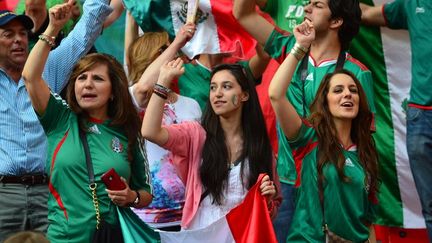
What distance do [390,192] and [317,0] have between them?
182 cm

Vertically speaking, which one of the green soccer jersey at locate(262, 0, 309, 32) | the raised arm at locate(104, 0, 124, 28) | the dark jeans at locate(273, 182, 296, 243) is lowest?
the dark jeans at locate(273, 182, 296, 243)

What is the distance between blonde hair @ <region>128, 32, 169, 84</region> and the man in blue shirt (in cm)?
88

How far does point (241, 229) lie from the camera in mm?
6734

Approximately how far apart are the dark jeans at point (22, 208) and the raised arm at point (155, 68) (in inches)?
37.5

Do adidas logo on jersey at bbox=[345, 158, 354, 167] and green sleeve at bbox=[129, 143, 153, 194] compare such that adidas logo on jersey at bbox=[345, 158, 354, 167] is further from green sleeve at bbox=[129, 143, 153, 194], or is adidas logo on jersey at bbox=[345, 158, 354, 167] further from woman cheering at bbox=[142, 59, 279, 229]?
green sleeve at bbox=[129, 143, 153, 194]

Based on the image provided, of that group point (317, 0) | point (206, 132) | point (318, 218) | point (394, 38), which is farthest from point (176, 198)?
point (394, 38)

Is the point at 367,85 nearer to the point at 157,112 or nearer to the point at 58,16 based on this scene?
the point at 157,112

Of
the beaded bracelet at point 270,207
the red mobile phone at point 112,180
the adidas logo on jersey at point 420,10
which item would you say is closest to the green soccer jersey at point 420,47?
the adidas logo on jersey at point 420,10

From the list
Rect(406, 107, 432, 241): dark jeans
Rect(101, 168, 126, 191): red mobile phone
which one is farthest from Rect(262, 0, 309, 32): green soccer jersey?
Rect(101, 168, 126, 191): red mobile phone

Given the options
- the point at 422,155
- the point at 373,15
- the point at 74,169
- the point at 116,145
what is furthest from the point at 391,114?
the point at 74,169

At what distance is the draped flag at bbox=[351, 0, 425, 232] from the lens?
28.0ft

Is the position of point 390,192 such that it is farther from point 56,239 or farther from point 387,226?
point 56,239

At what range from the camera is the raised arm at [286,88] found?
6668 millimetres

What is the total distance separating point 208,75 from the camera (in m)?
8.21
